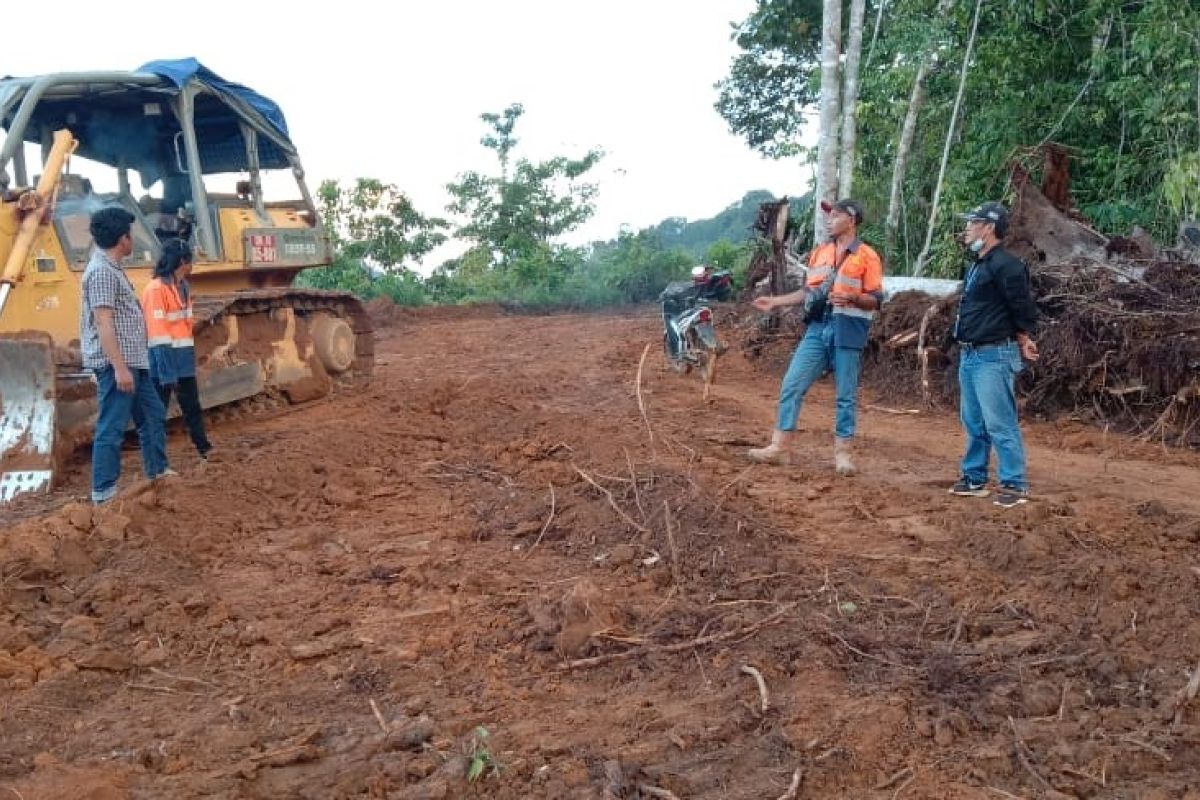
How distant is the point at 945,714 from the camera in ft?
11.2

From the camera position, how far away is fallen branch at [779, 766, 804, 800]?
297 cm

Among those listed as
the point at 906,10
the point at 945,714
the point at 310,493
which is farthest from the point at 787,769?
the point at 906,10

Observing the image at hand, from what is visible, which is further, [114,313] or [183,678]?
[114,313]

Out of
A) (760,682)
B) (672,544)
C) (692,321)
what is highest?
(692,321)

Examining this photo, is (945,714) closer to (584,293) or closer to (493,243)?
(584,293)

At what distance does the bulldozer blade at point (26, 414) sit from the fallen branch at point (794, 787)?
5.64 meters

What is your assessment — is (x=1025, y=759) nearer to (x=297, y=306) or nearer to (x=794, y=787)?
(x=794, y=787)

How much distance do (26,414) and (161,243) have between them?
2.07 meters

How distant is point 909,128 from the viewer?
13305 mm

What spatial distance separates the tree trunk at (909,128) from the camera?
13.1m

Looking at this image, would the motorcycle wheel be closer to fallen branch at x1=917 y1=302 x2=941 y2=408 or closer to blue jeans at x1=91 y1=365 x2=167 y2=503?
fallen branch at x1=917 y1=302 x2=941 y2=408

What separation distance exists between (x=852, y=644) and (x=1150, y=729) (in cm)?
105

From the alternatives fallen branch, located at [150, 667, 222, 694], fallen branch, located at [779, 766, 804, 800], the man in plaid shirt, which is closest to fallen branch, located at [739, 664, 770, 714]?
fallen branch, located at [779, 766, 804, 800]

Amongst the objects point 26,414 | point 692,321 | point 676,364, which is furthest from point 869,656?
point 676,364
